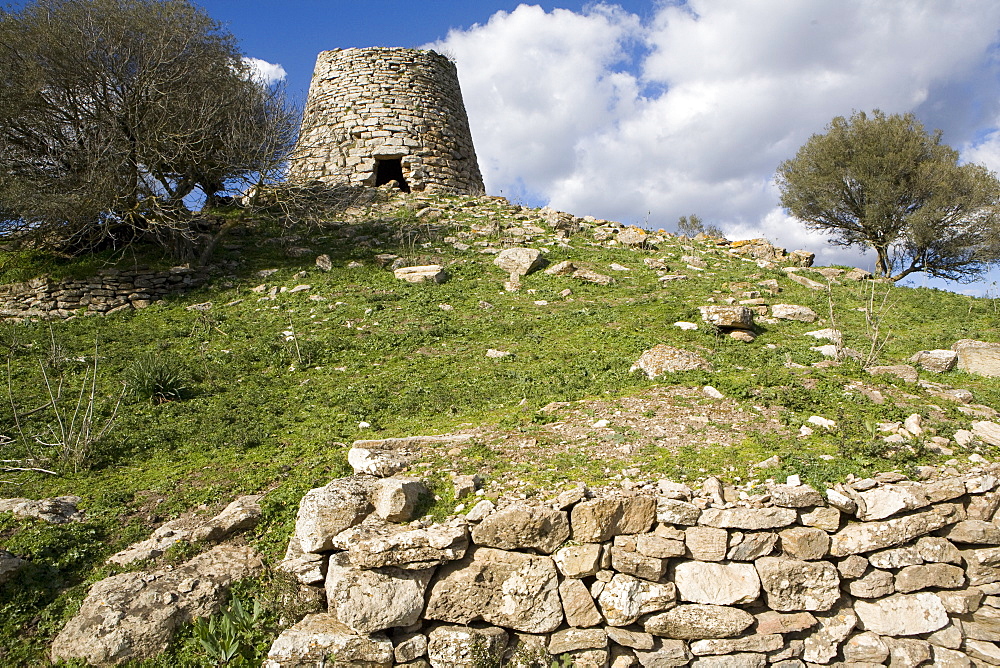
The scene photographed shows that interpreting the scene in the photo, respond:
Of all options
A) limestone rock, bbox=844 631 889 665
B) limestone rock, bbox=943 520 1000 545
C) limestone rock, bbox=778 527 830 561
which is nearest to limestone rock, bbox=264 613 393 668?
limestone rock, bbox=778 527 830 561

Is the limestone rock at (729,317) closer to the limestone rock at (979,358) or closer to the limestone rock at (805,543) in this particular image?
the limestone rock at (979,358)

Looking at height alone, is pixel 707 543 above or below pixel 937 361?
below

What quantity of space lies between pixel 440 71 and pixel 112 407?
1423 cm

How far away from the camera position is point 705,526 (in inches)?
152

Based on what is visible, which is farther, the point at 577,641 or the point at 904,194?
the point at 904,194

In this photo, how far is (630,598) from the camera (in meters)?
3.68

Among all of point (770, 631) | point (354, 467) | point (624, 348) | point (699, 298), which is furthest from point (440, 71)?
point (770, 631)

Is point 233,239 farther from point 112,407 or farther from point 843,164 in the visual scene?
point 843,164

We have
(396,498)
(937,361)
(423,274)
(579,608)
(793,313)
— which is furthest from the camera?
(423,274)

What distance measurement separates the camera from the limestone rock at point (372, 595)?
11.4ft

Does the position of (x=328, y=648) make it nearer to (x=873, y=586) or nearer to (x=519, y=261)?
(x=873, y=586)

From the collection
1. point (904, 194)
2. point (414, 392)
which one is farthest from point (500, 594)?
point (904, 194)

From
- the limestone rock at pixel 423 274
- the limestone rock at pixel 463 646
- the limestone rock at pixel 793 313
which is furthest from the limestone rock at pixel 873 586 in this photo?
the limestone rock at pixel 423 274

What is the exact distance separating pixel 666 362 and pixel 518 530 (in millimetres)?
3481
